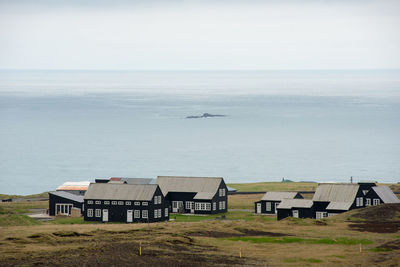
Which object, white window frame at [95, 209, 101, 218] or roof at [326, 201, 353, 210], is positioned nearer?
white window frame at [95, 209, 101, 218]

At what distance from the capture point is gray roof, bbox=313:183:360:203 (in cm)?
9350

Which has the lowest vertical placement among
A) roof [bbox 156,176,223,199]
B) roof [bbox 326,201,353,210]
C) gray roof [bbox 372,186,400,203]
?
roof [bbox 326,201,353,210]

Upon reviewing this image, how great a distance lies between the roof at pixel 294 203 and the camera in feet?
303

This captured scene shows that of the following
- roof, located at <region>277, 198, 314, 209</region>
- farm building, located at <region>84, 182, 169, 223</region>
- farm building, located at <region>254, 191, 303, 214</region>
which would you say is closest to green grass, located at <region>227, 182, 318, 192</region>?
farm building, located at <region>254, 191, 303, 214</region>

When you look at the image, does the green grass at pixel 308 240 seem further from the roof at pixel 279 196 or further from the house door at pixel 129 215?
the roof at pixel 279 196

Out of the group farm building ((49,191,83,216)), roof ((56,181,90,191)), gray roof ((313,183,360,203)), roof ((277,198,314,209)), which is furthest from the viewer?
roof ((56,181,90,191))

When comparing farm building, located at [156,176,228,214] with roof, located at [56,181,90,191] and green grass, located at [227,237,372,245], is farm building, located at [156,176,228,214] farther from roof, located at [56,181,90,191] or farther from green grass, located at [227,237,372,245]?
green grass, located at [227,237,372,245]

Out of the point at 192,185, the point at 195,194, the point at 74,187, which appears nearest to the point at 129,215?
the point at 195,194

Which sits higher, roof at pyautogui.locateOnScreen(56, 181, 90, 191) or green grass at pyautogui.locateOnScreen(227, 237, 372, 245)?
roof at pyautogui.locateOnScreen(56, 181, 90, 191)

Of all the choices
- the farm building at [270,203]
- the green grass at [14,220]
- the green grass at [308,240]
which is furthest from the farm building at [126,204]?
the green grass at [308,240]

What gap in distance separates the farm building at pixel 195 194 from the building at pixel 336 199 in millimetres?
12919

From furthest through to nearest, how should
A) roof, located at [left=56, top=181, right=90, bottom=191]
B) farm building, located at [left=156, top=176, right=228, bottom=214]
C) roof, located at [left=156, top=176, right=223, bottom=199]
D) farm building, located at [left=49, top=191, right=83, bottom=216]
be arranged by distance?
1. roof, located at [left=56, top=181, right=90, bottom=191]
2. roof, located at [left=156, top=176, right=223, bottom=199]
3. farm building, located at [left=156, top=176, right=228, bottom=214]
4. farm building, located at [left=49, top=191, right=83, bottom=216]

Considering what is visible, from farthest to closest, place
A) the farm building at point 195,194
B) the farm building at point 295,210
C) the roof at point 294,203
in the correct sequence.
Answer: the farm building at point 195,194, the roof at point 294,203, the farm building at point 295,210

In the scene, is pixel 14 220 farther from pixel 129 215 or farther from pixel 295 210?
pixel 295 210
